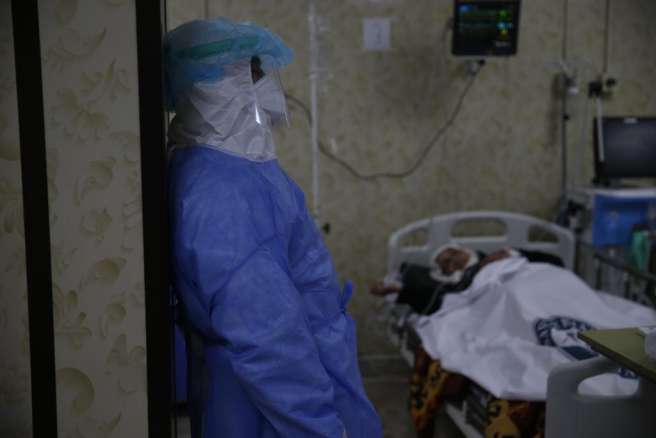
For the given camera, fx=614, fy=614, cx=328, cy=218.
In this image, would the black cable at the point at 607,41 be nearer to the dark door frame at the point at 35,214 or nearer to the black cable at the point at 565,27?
the black cable at the point at 565,27

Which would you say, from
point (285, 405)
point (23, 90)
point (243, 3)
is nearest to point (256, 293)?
point (285, 405)

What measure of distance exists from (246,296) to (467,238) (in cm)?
230

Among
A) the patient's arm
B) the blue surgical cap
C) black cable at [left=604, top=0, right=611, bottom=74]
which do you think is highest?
black cable at [left=604, top=0, right=611, bottom=74]

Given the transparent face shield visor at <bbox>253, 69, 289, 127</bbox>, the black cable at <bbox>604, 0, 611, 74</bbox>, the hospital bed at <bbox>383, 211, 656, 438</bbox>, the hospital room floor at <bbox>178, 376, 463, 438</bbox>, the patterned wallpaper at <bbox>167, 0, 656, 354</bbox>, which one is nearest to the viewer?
the transparent face shield visor at <bbox>253, 69, 289, 127</bbox>

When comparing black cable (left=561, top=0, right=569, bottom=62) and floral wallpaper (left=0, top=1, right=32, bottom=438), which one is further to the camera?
black cable (left=561, top=0, right=569, bottom=62)

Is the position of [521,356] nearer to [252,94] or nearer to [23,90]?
[252,94]

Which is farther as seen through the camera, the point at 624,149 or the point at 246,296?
the point at 624,149

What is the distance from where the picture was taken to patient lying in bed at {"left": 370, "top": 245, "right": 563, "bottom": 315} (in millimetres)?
2699

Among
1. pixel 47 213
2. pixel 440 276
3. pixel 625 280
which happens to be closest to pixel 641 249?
pixel 625 280

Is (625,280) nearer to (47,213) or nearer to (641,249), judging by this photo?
(641,249)

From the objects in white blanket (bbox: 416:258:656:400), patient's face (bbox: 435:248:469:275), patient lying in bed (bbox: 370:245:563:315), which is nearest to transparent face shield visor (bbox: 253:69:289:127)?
white blanket (bbox: 416:258:656:400)

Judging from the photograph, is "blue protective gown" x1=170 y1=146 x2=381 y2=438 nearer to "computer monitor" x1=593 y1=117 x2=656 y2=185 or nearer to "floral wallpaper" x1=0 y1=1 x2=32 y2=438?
"floral wallpaper" x1=0 y1=1 x2=32 y2=438

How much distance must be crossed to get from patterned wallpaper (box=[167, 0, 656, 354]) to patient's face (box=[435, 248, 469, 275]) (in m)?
0.44

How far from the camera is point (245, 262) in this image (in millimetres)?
1160
